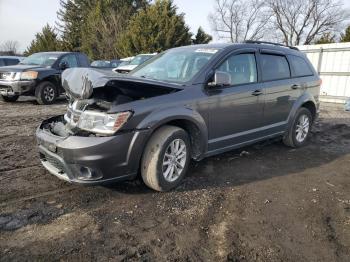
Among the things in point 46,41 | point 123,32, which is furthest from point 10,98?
point 46,41

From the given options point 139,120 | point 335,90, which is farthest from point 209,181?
point 335,90

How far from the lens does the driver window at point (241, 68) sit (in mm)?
4879

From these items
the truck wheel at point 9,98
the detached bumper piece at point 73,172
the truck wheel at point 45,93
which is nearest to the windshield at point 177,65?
the detached bumper piece at point 73,172

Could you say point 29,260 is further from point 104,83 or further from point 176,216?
point 104,83

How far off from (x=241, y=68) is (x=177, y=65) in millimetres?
924

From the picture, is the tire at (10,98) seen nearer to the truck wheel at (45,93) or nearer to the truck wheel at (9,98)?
the truck wheel at (9,98)

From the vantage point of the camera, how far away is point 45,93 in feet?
36.5

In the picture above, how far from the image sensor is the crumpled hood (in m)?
3.71

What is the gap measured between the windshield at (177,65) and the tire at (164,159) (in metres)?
0.75

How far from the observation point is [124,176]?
3.86 m

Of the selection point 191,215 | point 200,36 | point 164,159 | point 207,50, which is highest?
point 200,36

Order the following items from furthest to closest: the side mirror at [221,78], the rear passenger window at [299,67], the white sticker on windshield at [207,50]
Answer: the rear passenger window at [299,67]
the white sticker on windshield at [207,50]
the side mirror at [221,78]

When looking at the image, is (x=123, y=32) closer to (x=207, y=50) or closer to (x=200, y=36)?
(x=200, y=36)

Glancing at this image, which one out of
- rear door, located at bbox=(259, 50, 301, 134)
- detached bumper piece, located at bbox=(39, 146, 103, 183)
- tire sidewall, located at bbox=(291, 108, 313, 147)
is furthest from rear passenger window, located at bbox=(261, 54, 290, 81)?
detached bumper piece, located at bbox=(39, 146, 103, 183)
